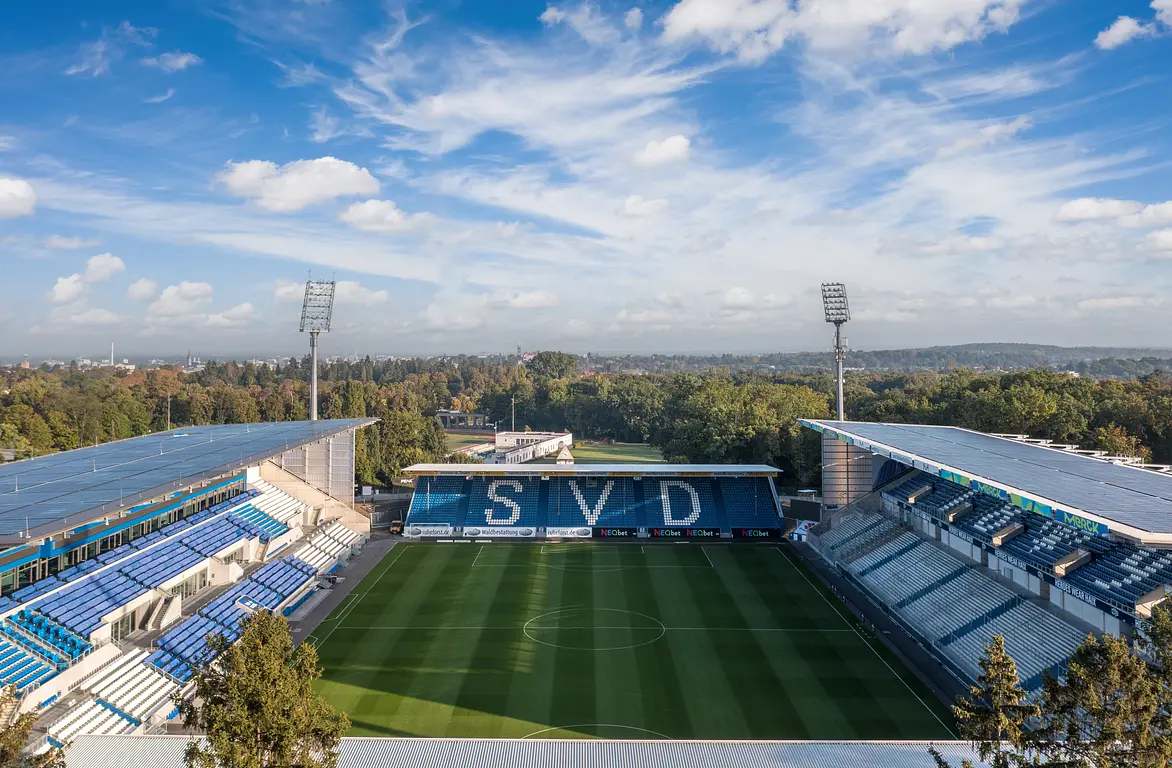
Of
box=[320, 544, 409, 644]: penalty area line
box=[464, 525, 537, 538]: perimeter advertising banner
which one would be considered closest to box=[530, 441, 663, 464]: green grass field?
box=[464, 525, 537, 538]: perimeter advertising banner

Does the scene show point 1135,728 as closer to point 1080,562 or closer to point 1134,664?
point 1134,664

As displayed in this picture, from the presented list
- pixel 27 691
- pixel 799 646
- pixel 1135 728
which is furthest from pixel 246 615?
pixel 1135 728

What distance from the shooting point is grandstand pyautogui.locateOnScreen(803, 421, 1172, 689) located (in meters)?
20.2

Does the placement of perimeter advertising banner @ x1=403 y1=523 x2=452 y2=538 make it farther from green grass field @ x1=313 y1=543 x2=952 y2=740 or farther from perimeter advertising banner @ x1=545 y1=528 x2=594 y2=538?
perimeter advertising banner @ x1=545 y1=528 x2=594 y2=538

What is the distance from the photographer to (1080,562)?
2269 centimetres

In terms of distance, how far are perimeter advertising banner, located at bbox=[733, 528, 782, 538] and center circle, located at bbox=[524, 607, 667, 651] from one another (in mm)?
13549

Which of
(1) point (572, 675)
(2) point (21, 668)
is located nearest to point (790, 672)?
(1) point (572, 675)

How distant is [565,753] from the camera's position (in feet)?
49.2

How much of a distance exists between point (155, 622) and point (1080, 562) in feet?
91.5

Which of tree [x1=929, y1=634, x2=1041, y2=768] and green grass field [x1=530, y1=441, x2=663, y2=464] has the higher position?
tree [x1=929, y1=634, x2=1041, y2=768]

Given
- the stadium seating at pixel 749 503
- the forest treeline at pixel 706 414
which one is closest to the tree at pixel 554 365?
the forest treeline at pixel 706 414

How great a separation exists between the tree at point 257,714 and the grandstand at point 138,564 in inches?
126

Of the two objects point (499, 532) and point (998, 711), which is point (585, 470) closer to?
point (499, 532)

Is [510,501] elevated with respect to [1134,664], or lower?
lower
